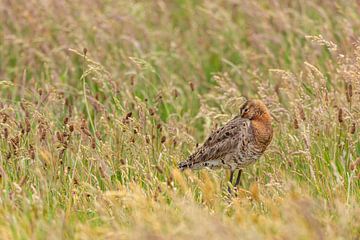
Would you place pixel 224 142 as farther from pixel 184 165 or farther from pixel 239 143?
pixel 184 165

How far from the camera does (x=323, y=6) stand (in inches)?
403

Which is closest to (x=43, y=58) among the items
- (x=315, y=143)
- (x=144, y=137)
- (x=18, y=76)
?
(x=18, y=76)

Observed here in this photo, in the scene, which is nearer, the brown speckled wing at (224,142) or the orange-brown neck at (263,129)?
the orange-brown neck at (263,129)

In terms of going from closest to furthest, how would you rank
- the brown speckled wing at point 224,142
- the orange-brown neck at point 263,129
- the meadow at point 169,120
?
the meadow at point 169,120 → the orange-brown neck at point 263,129 → the brown speckled wing at point 224,142

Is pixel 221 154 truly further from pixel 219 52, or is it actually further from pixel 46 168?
pixel 219 52

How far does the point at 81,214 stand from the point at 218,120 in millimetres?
2526

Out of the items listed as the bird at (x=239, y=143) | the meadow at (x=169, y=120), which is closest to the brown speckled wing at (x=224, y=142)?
the bird at (x=239, y=143)

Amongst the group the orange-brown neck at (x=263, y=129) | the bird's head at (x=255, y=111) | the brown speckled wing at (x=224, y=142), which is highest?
the bird's head at (x=255, y=111)

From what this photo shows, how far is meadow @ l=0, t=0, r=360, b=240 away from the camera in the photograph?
5.20 meters

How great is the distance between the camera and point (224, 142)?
23.0ft

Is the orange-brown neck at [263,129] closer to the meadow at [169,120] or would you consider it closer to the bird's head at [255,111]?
the bird's head at [255,111]

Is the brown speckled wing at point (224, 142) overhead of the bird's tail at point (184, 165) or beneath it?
overhead

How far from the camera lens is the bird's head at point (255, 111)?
6984 mm

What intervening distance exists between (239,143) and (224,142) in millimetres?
→ 134
